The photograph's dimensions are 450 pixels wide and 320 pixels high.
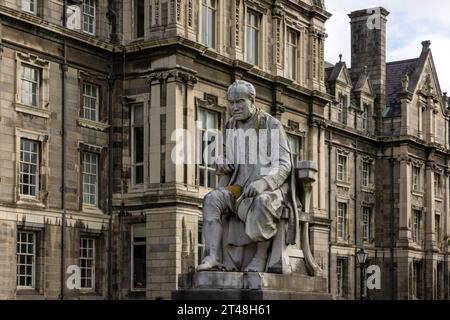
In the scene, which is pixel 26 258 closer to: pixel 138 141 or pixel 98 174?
pixel 98 174

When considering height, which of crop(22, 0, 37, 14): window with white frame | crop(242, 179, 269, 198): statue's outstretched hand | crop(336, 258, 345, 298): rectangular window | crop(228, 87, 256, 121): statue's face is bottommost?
crop(336, 258, 345, 298): rectangular window

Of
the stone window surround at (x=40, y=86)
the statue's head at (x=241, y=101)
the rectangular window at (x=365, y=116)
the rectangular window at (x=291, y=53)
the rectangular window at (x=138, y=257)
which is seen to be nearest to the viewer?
the statue's head at (x=241, y=101)

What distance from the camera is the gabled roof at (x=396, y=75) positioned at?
60.9 meters

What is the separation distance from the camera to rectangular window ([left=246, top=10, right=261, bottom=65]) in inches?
1597

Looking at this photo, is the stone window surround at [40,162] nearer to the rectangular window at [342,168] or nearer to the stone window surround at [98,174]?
the stone window surround at [98,174]

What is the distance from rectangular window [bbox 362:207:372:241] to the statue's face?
43.6m

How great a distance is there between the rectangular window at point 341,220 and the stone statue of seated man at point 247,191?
131ft

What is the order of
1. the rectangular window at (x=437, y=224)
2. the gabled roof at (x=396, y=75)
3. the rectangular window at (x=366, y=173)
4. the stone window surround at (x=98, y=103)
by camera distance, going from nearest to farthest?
the stone window surround at (x=98, y=103) < the rectangular window at (x=366, y=173) < the gabled roof at (x=396, y=75) < the rectangular window at (x=437, y=224)

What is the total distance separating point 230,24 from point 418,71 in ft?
83.3

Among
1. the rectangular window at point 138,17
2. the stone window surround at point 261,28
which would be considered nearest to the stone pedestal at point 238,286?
the rectangular window at point 138,17

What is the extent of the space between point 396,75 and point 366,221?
11.1 meters

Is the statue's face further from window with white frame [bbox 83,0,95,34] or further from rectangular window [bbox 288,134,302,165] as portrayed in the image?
rectangular window [bbox 288,134,302,165]

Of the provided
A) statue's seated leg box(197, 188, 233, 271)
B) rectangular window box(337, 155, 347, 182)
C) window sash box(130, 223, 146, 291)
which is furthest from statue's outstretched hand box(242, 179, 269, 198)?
rectangular window box(337, 155, 347, 182)

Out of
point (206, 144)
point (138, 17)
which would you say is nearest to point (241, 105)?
point (206, 144)
